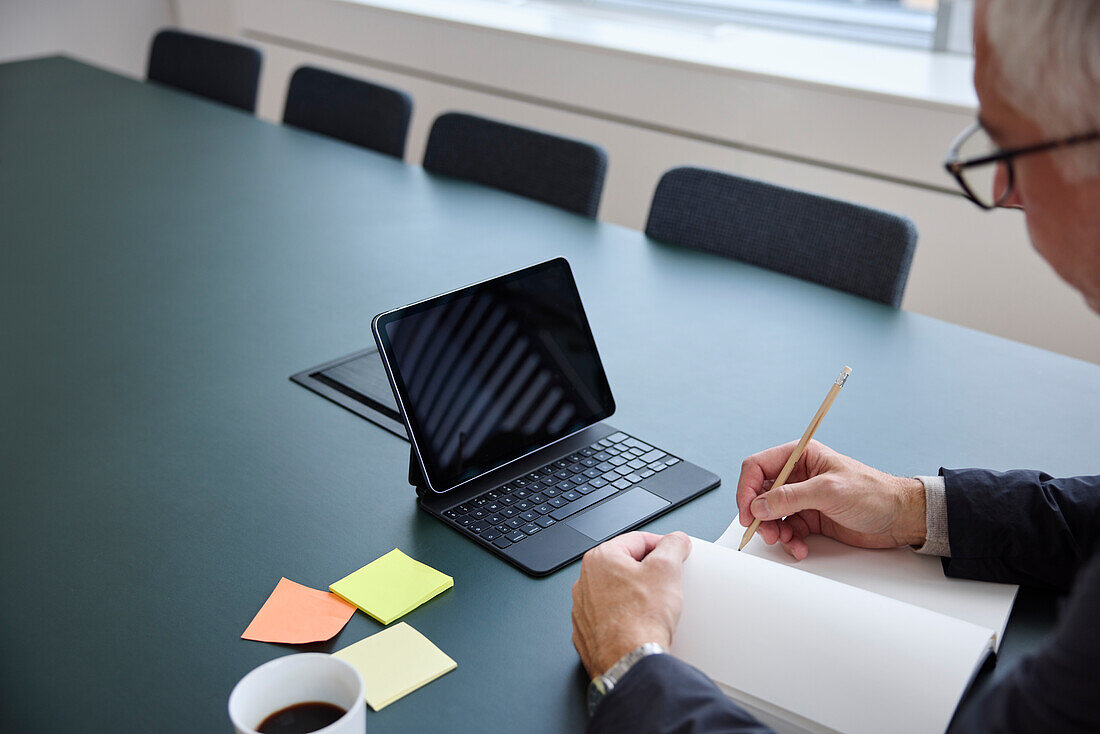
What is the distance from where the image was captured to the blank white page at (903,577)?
103 cm

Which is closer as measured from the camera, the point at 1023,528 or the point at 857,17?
the point at 1023,528

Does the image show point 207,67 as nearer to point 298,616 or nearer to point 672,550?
point 298,616

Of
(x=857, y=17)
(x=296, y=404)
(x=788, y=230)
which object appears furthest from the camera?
(x=857, y=17)

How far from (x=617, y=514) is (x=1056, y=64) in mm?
678

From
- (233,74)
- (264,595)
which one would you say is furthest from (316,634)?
(233,74)

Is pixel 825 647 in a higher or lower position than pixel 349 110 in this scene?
lower

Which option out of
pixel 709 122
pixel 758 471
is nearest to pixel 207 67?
pixel 709 122

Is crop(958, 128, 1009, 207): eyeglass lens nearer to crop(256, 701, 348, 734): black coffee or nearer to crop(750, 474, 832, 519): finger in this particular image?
crop(750, 474, 832, 519): finger

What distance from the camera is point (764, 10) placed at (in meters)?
3.80

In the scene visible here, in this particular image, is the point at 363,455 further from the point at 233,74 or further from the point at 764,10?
the point at 764,10

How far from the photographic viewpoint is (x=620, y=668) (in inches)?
35.2

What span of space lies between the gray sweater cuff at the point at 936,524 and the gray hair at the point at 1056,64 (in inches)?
18.8

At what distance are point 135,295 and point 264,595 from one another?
0.88m

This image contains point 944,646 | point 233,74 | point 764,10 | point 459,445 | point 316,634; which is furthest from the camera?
point 764,10
